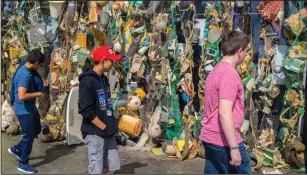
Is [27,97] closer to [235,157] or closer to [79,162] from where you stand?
[79,162]

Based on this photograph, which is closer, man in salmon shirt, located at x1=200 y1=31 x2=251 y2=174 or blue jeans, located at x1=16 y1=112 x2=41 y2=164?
man in salmon shirt, located at x1=200 y1=31 x2=251 y2=174

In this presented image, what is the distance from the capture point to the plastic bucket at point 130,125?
486 cm

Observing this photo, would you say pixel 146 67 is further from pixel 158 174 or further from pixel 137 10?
pixel 158 174

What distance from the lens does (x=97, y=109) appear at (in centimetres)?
331

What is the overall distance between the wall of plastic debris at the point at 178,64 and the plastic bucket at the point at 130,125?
1 cm

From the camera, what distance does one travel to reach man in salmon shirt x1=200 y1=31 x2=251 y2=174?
2525 millimetres

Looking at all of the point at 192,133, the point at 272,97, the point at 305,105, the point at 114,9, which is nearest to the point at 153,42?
the point at 114,9

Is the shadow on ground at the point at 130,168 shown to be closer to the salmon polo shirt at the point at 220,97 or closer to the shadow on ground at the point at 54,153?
the shadow on ground at the point at 54,153

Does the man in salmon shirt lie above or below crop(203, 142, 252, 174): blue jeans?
above

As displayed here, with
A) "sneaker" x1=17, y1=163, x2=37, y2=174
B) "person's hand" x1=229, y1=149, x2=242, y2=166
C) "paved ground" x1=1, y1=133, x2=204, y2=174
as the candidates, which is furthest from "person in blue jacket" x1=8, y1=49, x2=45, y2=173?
"person's hand" x1=229, y1=149, x2=242, y2=166

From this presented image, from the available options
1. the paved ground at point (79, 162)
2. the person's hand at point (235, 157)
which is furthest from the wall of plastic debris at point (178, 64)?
the person's hand at point (235, 157)

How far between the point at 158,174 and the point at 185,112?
34.0 inches

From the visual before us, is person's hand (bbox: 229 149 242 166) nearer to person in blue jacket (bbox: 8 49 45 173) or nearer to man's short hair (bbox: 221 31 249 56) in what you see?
man's short hair (bbox: 221 31 249 56)

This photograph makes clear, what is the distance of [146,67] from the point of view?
5.03 metres
